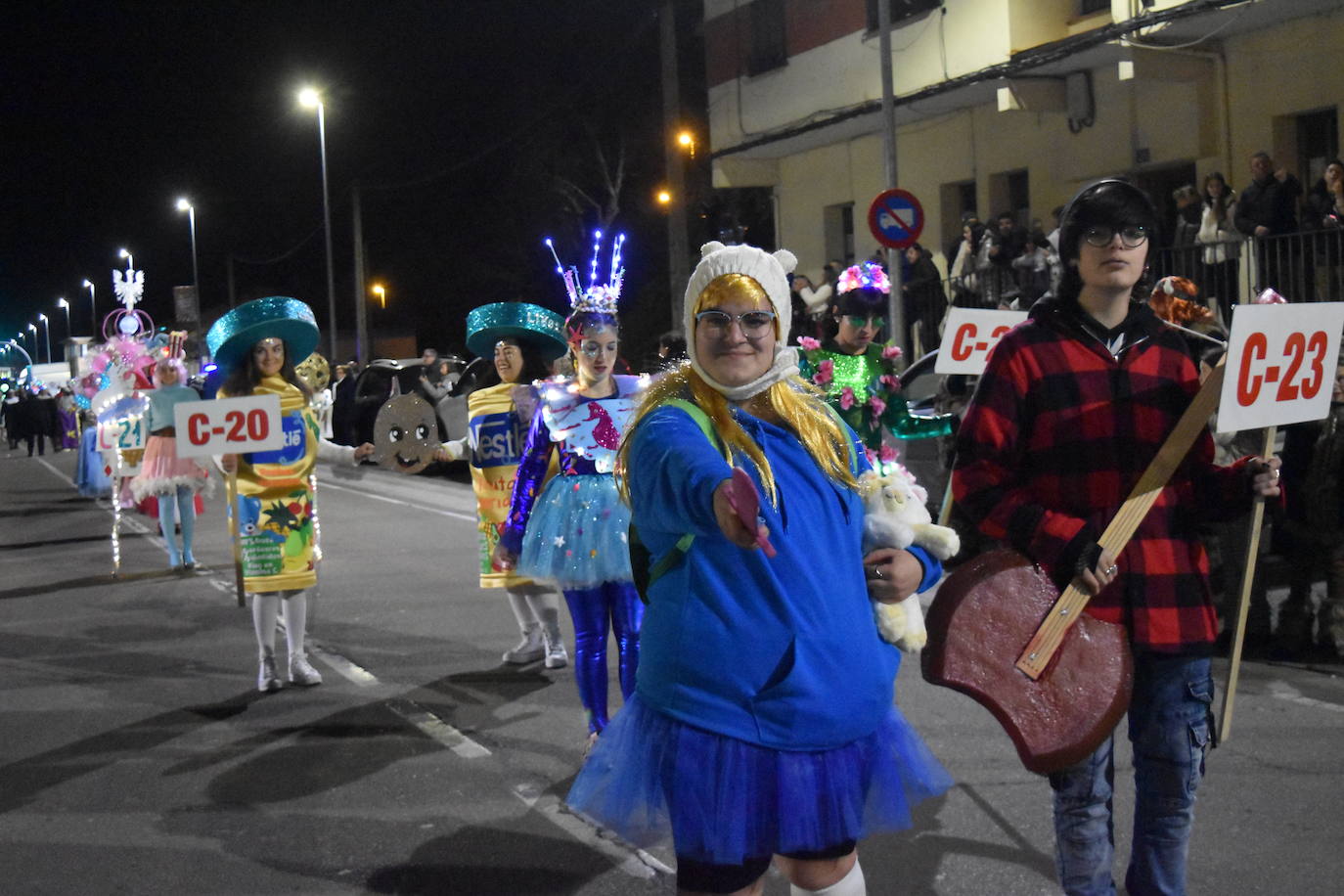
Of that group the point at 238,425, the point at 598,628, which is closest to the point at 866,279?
the point at 598,628

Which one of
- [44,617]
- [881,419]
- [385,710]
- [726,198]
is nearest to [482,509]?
[385,710]

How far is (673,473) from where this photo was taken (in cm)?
284

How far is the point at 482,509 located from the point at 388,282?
181 ft

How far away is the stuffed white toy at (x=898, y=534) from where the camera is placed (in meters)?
3.14

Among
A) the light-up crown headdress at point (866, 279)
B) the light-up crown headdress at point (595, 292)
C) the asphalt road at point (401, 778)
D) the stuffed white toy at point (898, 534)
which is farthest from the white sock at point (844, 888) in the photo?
the light-up crown headdress at point (866, 279)

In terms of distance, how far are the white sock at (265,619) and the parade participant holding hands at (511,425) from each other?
115 cm

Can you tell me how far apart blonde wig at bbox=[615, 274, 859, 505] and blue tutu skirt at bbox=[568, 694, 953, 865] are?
52cm

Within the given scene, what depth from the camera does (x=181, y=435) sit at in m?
8.10

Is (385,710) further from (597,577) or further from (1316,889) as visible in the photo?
(1316,889)

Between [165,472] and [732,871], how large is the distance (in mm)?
Answer: 11442

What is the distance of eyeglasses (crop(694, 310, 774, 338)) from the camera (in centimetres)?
308

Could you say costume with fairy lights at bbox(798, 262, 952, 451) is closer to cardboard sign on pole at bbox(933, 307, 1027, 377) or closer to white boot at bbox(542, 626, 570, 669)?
cardboard sign on pole at bbox(933, 307, 1027, 377)

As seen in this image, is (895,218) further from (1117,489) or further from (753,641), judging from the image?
(753,641)

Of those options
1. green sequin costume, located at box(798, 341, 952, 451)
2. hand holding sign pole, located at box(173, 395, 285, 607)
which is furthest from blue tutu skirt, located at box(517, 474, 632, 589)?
hand holding sign pole, located at box(173, 395, 285, 607)
